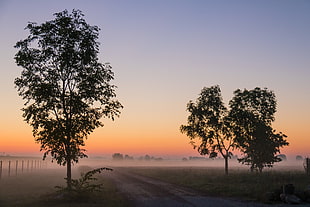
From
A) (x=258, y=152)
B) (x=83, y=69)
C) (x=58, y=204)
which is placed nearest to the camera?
(x=58, y=204)

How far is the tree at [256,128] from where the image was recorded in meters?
44.4

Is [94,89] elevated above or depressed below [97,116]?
above

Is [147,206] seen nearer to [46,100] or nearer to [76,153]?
[76,153]

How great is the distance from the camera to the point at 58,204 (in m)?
22.9

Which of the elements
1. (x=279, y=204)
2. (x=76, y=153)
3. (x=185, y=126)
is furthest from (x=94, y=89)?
(x=185, y=126)

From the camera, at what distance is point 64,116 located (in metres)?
26.5

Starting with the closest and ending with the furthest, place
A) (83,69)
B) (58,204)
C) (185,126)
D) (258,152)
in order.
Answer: (58,204) < (83,69) < (258,152) < (185,126)

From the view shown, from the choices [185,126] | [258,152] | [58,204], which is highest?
[185,126]

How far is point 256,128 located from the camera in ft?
150

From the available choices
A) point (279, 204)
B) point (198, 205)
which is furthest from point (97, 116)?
point (279, 204)

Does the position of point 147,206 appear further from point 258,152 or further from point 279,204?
point 258,152

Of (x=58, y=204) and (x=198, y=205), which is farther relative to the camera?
(x=58, y=204)

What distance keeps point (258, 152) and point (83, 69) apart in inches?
1173

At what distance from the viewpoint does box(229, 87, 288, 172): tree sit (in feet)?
146
